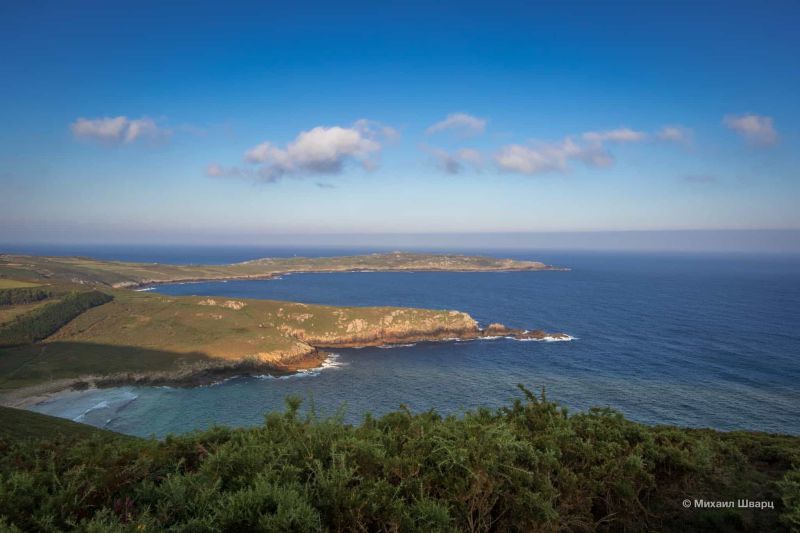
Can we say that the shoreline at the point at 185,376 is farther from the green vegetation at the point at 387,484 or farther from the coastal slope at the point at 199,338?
the green vegetation at the point at 387,484

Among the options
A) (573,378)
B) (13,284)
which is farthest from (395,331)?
(13,284)

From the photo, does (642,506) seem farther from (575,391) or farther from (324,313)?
(324,313)

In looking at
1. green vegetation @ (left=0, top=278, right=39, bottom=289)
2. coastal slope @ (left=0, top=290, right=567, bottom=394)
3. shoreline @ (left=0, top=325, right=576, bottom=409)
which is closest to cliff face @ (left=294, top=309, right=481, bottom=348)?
coastal slope @ (left=0, top=290, right=567, bottom=394)

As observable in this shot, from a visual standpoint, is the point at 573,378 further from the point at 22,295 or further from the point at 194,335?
the point at 22,295

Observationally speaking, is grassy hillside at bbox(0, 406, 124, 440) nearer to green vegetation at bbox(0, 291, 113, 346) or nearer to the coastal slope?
the coastal slope

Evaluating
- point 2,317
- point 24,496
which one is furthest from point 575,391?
point 2,317

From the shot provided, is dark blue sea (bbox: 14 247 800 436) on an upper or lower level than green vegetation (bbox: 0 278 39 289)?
lower

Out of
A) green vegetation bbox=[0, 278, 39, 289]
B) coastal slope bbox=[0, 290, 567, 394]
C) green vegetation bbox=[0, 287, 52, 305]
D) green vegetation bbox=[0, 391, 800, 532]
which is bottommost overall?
coastal slope bbox=[0, 290, 567, 394]
